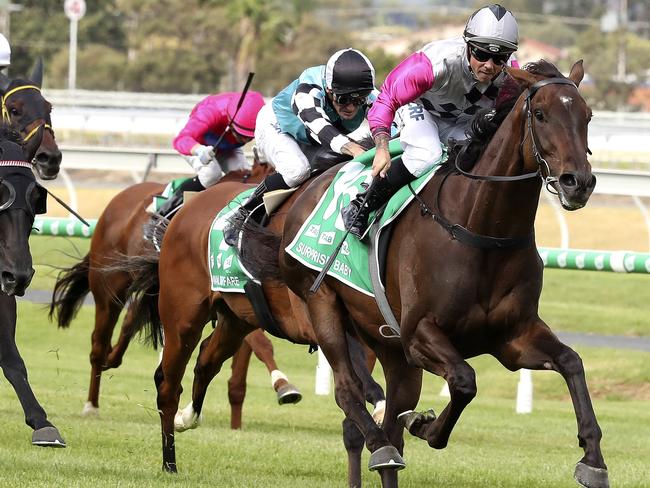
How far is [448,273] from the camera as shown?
574cm

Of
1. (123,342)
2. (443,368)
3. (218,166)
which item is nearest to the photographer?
(443,368)

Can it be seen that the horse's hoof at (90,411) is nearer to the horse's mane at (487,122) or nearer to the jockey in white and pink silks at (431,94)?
the jockey in white and pink silks at (431,94)

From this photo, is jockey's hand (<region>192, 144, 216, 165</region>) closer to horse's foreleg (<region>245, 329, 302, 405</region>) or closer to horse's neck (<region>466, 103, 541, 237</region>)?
horse's foreleg (<region>245, 329, 302, 405</region>)

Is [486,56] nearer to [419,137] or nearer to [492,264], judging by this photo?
[419,137]

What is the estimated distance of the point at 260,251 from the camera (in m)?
7.14

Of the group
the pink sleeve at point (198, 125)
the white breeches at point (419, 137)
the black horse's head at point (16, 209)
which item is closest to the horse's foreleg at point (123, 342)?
the pink sleeve at point (198, 125)

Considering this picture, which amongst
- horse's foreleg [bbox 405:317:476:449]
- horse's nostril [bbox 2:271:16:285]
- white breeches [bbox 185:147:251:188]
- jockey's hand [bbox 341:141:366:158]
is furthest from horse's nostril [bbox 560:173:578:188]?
white breeches [bbox 185:147:251:188]

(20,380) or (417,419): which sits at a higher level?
(417,419)

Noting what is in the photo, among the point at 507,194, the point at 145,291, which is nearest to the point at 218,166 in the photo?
the point at 145,291

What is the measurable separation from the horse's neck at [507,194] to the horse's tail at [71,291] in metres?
5.52

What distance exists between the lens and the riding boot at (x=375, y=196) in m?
6.19

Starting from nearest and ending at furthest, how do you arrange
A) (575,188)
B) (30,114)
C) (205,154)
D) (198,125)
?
(575,188) < (30,114) < (205,154) < (198,125)

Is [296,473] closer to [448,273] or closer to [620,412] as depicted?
[448,273]

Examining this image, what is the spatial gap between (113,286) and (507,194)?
5208 millimetres
